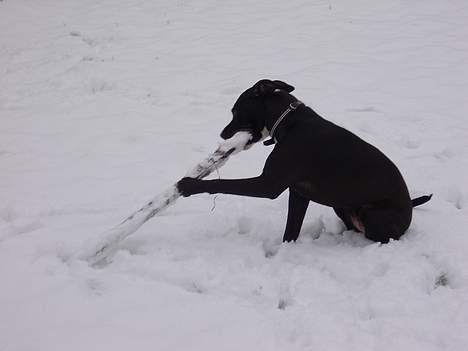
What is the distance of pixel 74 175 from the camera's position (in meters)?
4.63

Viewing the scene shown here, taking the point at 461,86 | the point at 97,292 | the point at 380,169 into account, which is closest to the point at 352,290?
the point at 380,169

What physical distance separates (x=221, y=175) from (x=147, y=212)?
155 cm

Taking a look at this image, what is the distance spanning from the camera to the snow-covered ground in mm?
2664

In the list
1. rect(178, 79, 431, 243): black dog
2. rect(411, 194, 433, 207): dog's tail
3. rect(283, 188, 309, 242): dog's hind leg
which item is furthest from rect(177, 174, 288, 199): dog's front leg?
rect(411, 194, 433, 207): dog's tail

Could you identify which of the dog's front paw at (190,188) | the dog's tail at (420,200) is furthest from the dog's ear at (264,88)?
the dog's tail at (420,200)

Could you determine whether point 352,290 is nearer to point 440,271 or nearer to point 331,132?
point 440,271

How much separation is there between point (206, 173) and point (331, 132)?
0.90 m

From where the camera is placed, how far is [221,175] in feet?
15.7

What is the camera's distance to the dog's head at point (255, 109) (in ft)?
11.9

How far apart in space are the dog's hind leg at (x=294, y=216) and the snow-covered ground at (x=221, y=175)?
10cm

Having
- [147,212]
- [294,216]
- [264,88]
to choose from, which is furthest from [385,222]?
[147,212]

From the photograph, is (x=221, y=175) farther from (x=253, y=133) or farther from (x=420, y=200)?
(x=420, y=200)

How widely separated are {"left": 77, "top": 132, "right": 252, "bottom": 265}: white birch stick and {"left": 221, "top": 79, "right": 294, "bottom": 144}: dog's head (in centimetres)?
8

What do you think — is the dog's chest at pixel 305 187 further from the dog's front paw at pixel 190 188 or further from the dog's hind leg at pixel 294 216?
the dog's front paw at pixel 190 188
